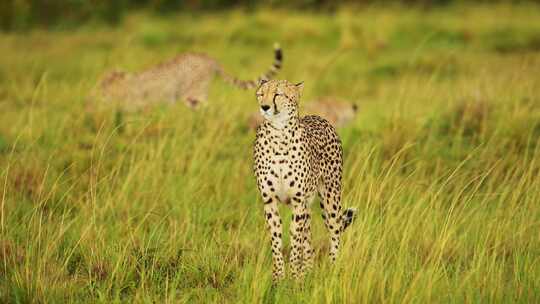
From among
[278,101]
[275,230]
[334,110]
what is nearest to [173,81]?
[334,110]

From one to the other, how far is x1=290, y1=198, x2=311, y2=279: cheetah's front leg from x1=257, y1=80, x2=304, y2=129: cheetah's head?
1.17ft

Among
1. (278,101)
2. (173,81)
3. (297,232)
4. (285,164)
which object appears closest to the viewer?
(278,101)

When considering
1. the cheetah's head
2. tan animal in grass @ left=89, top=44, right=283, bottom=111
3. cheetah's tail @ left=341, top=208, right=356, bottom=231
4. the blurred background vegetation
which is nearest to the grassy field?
cheetah's tail @ left=341, top=208, right=356, bottom=231

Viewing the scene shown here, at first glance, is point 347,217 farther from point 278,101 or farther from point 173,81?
point 173,81

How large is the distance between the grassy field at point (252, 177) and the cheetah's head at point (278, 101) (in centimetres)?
50

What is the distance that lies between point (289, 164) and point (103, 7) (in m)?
11.0

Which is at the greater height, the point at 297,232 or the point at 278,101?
the point at 278,101

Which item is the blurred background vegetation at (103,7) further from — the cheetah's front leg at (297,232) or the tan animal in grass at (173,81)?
the cheetah's front leg at (297,232)

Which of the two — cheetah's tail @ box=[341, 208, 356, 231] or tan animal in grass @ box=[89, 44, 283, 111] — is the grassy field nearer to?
cheetah's tail @ box=[341, 208, 356, 231]

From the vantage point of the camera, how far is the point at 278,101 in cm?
321

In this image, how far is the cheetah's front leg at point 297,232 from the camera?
3.46 metres

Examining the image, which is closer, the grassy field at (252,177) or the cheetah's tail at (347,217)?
the grassy field at (252,177)

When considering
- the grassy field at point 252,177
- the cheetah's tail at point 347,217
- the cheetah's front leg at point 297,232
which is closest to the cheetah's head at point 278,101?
the cheetah's front leg at point 297,232

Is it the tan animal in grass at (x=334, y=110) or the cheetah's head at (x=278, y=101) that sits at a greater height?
the cheetah's head at (x=278, y=101)
